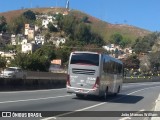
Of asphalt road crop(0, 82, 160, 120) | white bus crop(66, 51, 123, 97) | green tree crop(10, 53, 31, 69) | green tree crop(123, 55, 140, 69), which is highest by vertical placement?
white bus crop(66, 51, 123, 97)

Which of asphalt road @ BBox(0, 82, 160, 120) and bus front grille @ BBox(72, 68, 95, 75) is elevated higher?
bus front grille @ BBox(72, 68, 95, 75)

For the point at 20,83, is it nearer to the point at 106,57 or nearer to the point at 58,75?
the point at 106,57

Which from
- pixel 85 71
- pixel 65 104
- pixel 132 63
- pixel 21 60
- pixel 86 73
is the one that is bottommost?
pixel 132 63

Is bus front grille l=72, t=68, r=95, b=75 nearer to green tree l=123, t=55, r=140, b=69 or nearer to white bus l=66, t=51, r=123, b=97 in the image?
white bus l=66, t=51, r=123, b=97

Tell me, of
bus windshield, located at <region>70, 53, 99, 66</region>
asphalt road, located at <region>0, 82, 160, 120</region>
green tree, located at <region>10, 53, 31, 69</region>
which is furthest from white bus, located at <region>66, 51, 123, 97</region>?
green tree, located at <region>10, 53, 31, 69</region>

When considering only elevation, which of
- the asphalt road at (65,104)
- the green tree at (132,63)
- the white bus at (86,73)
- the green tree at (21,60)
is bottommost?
the green tree at (132,63)

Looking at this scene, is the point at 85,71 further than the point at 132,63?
No

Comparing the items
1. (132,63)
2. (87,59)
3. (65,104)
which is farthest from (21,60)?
(132,63)

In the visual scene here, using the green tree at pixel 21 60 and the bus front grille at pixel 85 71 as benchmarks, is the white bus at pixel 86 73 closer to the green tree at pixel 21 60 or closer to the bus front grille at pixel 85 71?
the bus front grille at pixel 85 71

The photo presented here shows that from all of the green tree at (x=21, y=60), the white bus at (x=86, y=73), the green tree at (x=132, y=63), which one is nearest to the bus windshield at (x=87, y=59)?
the white bus at (x=86, y=73)

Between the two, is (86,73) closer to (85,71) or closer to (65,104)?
(85,71)

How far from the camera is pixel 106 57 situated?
87.0 ft

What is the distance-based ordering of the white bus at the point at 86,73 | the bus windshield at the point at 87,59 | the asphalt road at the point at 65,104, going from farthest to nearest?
1. the bus windshield at the point at 87,59
2. the white bus at the point at 86,73
3. the asphalt road at the point at 65,104

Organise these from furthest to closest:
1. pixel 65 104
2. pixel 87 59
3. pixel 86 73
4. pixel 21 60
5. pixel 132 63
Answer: pixel 132 63, pixel 21 60, pixel 87 59, pixel 86 73, pixel 65 104
